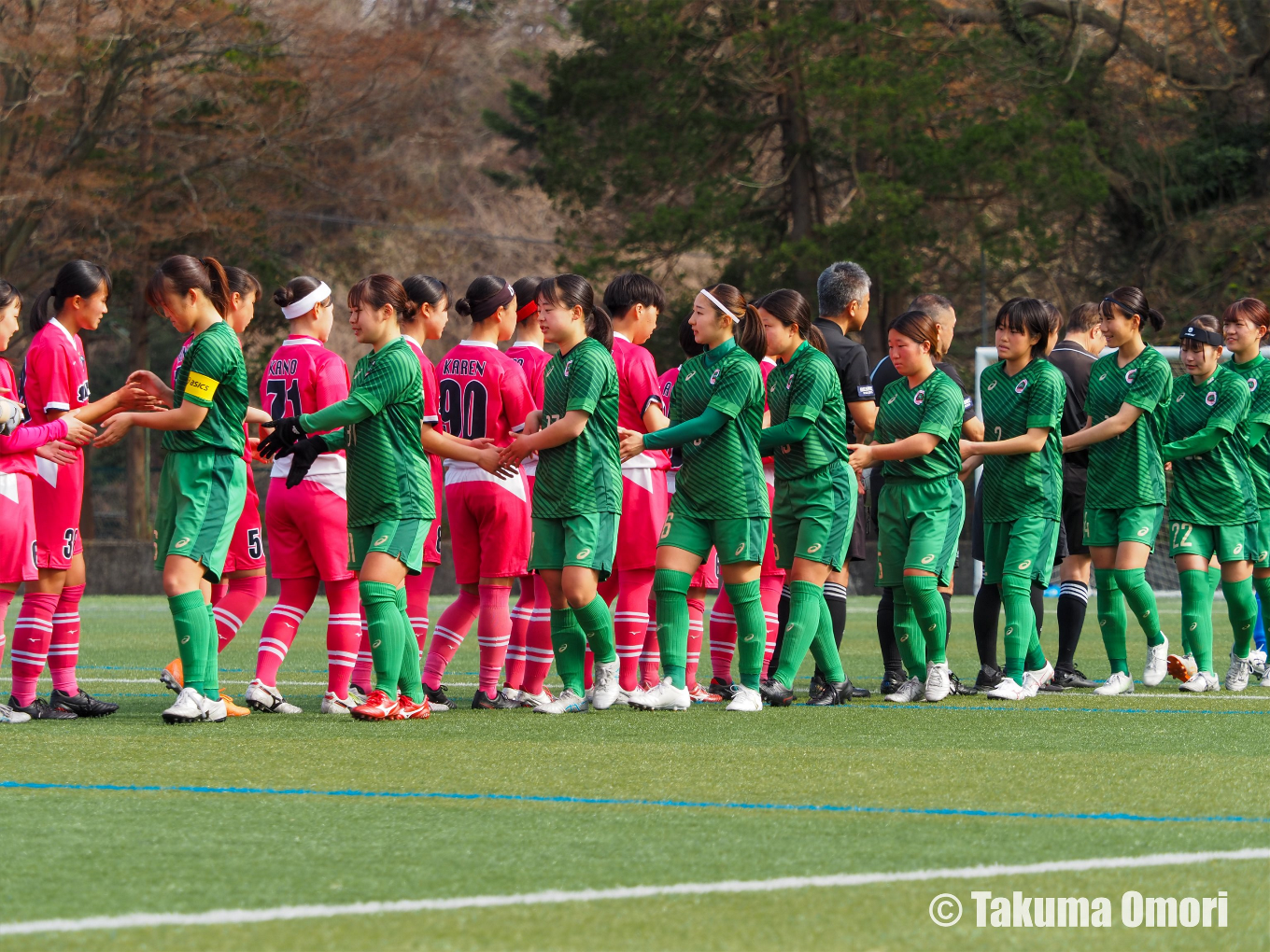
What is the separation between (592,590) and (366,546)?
1016 millimetres

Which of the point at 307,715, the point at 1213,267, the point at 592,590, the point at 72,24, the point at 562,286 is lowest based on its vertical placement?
the point at 307,715

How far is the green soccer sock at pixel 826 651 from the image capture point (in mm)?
8016

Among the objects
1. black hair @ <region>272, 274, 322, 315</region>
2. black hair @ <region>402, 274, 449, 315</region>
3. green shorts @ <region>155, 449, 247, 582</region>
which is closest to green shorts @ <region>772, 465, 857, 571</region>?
black hair @ <region>402, 274, 449, 315</region>

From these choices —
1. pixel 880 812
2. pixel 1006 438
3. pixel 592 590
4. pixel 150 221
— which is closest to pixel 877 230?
pixel 150 221

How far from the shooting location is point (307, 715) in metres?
7.62

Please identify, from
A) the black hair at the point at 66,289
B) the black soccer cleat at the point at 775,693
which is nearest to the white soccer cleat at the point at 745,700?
the black soccer cleat at the point at 775,693

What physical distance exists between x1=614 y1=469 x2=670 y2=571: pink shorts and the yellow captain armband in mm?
2079

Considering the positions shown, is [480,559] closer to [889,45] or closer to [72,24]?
[72,24]

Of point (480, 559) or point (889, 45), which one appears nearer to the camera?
point (480, 559)

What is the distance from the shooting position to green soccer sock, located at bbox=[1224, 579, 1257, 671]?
9.14 m

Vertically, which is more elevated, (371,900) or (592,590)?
(592,590)

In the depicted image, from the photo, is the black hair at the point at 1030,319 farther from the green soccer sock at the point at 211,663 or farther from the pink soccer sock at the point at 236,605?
the green soccer sock at the point at 211,663

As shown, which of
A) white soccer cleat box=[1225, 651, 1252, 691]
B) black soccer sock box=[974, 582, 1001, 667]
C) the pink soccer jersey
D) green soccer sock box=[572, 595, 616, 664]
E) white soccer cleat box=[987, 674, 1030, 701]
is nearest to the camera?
the pink soccer jersey

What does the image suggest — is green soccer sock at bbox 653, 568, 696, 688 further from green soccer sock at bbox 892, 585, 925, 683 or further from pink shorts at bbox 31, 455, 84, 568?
pink shorts at bbox 31, 455, 84, 568
